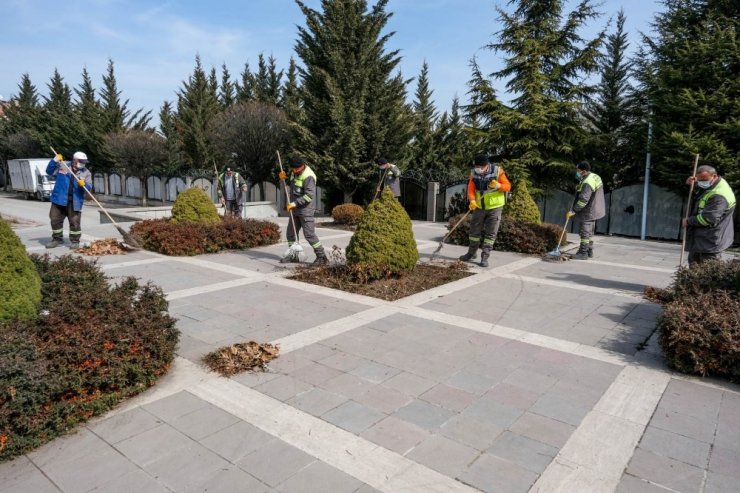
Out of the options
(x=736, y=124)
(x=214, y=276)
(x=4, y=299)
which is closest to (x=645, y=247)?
(x=736, y=124)

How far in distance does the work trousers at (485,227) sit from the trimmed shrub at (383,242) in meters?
2.15

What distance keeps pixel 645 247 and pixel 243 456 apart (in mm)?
12123

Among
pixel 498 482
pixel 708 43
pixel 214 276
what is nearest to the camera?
pixel 498 482

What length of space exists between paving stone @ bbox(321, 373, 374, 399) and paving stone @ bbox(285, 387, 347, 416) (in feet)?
0.20

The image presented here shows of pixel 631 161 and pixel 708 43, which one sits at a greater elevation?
pixel 708 43

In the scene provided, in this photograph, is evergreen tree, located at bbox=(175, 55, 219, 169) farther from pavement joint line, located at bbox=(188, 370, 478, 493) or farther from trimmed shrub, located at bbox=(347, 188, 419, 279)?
pavement joint line, located at bbox=(188, 370, 478, 493)

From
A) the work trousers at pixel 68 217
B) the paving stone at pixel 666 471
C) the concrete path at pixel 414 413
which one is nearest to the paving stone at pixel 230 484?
the concrete path at pixel 414 413

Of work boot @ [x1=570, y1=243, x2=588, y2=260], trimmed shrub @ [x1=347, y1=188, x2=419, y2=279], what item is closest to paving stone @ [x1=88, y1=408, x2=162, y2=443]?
trimmed shrub @ [x1=347, y1=188, x2=419, y2=279]

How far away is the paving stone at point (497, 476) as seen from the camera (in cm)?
272

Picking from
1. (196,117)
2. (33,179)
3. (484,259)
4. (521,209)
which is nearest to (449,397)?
(484,259)

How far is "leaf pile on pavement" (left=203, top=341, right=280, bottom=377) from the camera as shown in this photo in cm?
422

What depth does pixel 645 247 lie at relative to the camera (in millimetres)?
12188

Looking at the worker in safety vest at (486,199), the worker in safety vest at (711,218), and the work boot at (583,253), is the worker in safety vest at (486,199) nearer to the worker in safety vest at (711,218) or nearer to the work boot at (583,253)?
the work boot at (583,253)

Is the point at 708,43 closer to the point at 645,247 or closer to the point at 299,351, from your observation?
the point at 645,247
